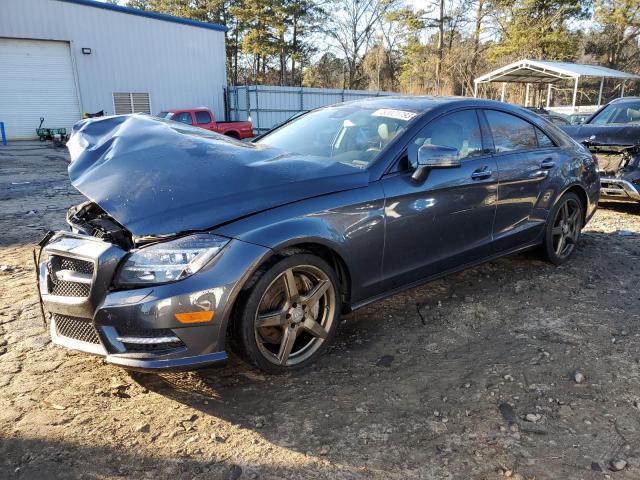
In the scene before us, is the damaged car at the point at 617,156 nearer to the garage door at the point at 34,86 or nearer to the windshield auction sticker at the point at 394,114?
the windshield auction sticker at the point at 394,114

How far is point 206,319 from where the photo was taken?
7.91ft

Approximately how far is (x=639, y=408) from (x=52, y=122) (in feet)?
80.7

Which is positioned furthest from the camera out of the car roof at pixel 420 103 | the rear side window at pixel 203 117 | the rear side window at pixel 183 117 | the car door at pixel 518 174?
the rear side window at pixel 203 117

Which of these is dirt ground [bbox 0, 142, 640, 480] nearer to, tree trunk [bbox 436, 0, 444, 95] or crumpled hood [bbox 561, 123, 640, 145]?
crumpled hood [bbox 561, 123, 640, 145]

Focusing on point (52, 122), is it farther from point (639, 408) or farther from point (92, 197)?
point (639, 408)

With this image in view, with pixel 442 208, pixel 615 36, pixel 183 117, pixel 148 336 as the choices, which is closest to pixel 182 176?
pixel 148 336

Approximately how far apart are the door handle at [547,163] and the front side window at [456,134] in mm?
872

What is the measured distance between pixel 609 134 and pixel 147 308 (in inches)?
275

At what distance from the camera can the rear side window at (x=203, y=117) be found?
16612 mm

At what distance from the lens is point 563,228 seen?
15.8ft

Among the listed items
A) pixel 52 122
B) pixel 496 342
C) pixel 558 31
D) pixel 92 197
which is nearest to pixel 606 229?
pixel 496 342

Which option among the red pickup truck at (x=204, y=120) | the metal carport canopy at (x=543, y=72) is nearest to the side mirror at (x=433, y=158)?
the red pickup truck at (x=204, y=120)

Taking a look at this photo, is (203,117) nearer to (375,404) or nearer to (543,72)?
(375,404)

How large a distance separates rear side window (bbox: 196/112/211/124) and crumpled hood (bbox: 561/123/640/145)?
1225 centimetres
